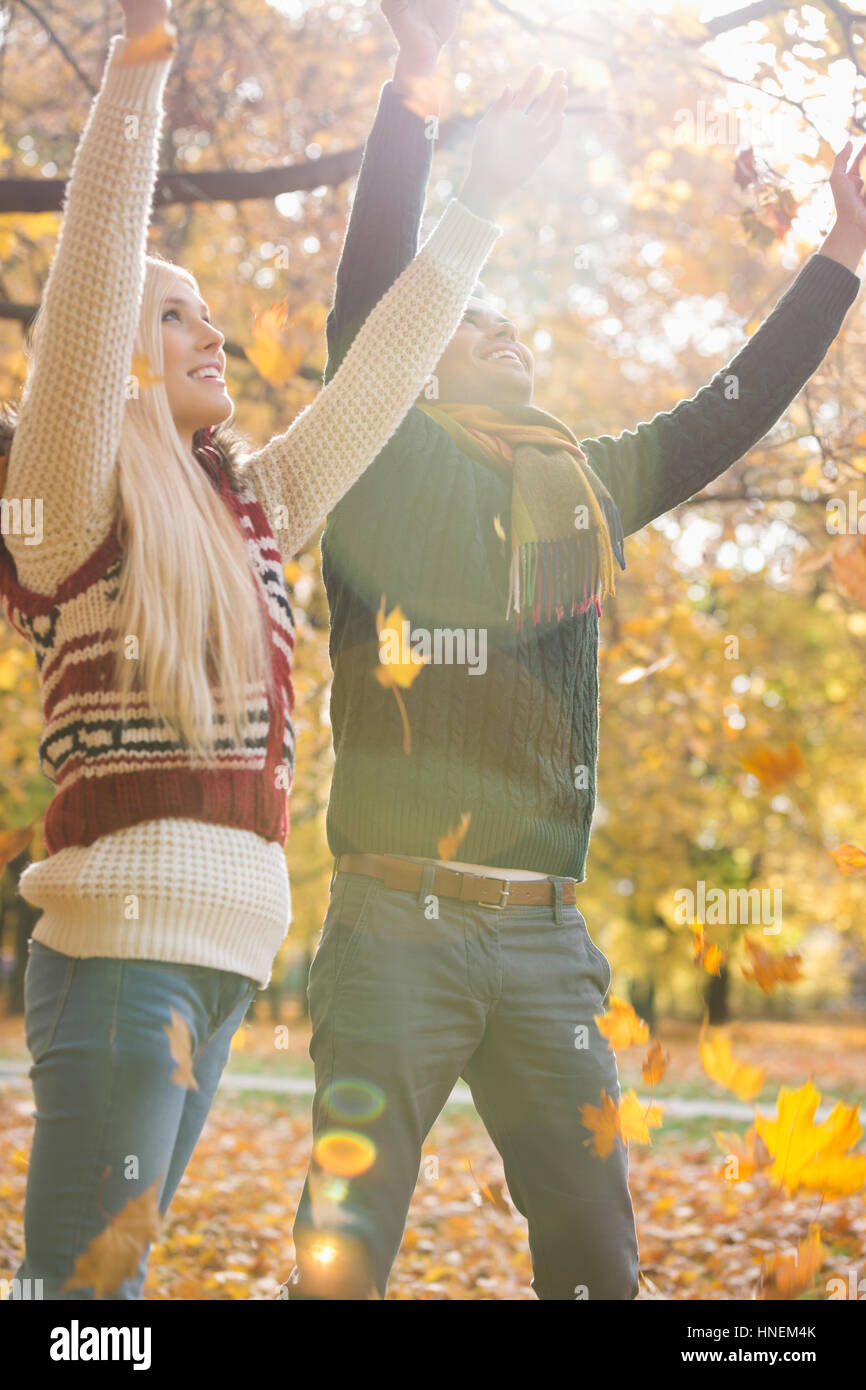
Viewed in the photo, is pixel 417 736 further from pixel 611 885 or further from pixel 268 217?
pixel 611 885

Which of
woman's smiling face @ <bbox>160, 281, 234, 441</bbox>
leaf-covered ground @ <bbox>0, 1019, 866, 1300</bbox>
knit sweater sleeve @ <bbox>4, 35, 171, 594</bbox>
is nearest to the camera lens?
knit sweater sleeve @ <bbox>4, 35, 171, 594</bbox>

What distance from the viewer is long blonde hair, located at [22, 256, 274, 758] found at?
183 centimetres

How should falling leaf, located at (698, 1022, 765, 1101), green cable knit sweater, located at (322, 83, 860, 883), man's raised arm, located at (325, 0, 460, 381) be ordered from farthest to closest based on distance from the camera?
1. falling leaf, located at (698, 1022, 765, 1101)
2. man's raised arm, located at (325, 0, 460, 381)
3. green cable knit sweater, located at (322, 83, 860, 883)

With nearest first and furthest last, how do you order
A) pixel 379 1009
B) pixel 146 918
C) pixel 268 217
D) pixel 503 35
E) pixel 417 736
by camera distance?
1. pixel 146 918
2. pixel 379 1009
3. pixel 417 736
4. pixel 503 35
5. pixel 268 217

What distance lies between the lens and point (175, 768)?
1.86m

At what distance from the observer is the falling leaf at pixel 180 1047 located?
1771 mm

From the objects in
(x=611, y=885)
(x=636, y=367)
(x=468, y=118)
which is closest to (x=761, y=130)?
(x=468, y=118)

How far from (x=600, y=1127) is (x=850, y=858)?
0.98 meters

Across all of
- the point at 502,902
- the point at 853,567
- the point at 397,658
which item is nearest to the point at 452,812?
the point at 502,902

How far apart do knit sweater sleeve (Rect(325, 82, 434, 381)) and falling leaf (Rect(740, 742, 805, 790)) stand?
1349 millimetres

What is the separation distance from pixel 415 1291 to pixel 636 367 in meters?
7.55

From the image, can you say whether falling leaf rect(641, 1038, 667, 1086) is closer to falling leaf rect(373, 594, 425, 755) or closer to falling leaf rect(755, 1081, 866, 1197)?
falling leaf rect(755, 1081, 866, 1197)

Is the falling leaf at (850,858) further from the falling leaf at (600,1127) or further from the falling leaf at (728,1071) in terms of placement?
the falling leaf at (600,1127)

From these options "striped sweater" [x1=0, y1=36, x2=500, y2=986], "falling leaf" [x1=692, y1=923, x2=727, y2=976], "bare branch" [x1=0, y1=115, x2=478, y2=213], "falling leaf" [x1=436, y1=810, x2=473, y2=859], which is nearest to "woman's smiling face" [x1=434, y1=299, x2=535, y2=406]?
"striped sweater" [x1=0, y1=36, x2=500, y2=986]
